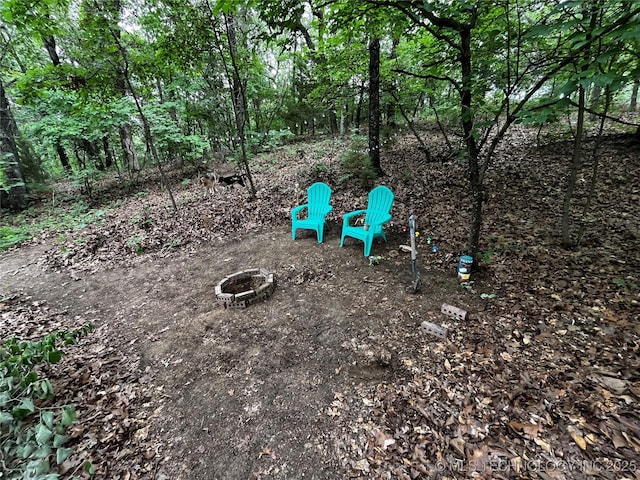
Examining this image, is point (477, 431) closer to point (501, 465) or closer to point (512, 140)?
point (501, 465)

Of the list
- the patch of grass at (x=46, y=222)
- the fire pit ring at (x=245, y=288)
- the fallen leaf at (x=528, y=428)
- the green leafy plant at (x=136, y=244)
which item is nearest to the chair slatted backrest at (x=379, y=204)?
the fire pit ring at (x=245, y=288)

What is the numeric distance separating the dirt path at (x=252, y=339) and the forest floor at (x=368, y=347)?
2cm

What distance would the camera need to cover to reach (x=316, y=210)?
4.63 m

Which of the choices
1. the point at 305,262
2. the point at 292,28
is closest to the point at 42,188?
the point at 305,262

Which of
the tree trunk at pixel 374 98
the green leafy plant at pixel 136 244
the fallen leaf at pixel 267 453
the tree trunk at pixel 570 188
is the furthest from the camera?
the tree trunk at pixel 374 98

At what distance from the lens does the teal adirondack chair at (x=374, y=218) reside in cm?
385

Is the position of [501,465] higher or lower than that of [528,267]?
lower

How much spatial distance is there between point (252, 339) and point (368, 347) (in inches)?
45.8

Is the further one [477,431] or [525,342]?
[525,342]

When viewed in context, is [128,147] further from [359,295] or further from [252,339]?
[359,295]

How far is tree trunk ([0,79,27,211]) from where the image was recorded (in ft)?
21.9

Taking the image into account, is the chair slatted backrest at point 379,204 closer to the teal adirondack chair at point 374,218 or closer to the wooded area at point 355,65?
the teal adirondack chair at point 374,218

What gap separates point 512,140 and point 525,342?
6604mm

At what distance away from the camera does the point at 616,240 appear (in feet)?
9.88
